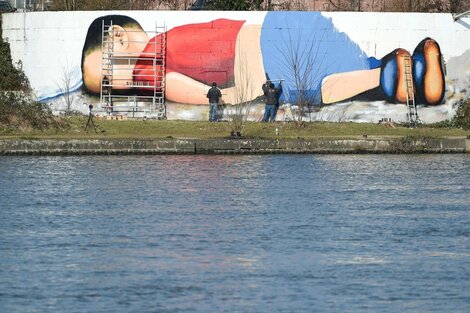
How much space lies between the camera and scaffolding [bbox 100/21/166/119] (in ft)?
146

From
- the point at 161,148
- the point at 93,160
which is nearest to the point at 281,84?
the point at 161,148

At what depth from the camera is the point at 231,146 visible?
3753cm

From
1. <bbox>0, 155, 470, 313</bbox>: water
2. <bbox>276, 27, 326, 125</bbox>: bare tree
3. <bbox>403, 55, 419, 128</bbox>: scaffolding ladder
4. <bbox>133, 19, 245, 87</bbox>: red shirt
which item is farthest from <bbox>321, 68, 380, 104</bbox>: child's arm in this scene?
<bbox>0, 155, 470, 313</bbox>: water

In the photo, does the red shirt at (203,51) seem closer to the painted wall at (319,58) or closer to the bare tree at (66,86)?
the painted wall at (319,58)

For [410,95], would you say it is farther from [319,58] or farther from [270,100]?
[270,100]

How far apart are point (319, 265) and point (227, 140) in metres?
19.8

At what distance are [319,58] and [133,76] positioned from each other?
19.3ft

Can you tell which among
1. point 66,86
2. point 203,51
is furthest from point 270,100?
Result: point 66,86

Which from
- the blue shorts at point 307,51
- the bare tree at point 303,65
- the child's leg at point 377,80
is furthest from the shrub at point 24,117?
the child's leg at point 377,80

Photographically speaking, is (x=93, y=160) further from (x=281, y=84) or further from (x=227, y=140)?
(x=281, y=84)

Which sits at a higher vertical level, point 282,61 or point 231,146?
point 282,61

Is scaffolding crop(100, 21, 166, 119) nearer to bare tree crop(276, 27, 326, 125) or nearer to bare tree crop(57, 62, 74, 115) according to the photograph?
bare tree crop(57, 62, 74, 115)

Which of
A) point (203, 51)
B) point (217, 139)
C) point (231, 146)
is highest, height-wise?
point (203, 51)

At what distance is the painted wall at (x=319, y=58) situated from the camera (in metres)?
44.3
